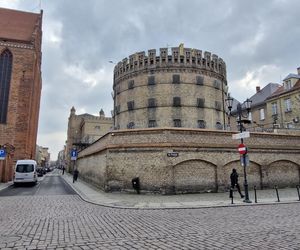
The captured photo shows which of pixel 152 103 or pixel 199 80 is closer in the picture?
pixel 152 103

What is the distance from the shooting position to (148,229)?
816 cm

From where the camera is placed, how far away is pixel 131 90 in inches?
1393

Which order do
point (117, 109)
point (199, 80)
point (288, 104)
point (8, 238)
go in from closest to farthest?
point (8, 238)
point (199, 80)
point (117, 109)
point (288, 104)

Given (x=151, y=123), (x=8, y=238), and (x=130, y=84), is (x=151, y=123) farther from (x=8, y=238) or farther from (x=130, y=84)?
(x=8, y=238)

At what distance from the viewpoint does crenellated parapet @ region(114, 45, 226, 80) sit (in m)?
34.0

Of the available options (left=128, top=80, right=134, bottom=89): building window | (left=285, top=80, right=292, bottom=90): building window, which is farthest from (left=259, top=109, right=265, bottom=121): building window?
(left=128, top=80, right=134, bottom=89): building window

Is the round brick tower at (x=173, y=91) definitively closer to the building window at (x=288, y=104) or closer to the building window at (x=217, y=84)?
the building window at (x=217, y=84)

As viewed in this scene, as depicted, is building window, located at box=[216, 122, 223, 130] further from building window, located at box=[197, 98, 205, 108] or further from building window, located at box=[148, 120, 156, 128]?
building window, located at box=[148, 120, 156, 128]

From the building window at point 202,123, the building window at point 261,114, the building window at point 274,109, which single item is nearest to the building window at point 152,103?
the building window at point 202,123

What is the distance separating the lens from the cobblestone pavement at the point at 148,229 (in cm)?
650

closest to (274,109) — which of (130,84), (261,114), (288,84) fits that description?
(261,114)

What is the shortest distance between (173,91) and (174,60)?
4.22 m

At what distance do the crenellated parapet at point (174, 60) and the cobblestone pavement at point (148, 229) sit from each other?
25.0m

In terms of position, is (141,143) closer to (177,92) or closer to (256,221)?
(256,221)
